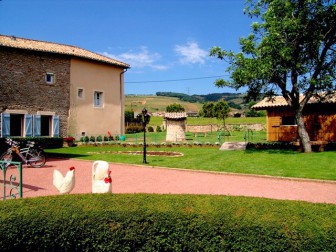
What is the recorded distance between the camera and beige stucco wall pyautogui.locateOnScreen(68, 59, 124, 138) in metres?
25.2

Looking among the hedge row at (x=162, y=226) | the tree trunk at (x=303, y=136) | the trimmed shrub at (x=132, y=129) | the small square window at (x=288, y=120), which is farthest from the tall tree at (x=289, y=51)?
the trimmed shrub at (x=132, y=129)

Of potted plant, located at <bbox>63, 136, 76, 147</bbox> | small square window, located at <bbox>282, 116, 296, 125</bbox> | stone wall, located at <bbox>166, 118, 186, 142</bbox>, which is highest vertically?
small square window, located at <bbox>282, 116, 296, 125</bbox>

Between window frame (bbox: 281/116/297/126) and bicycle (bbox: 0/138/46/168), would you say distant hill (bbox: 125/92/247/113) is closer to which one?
window frame (bbox: 281/116/297/126)

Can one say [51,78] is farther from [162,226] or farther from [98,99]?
[162,226]

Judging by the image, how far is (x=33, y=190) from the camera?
8336mm

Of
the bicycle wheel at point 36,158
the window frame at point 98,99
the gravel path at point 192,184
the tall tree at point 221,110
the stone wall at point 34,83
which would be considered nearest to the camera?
the gravel path at point 192,184

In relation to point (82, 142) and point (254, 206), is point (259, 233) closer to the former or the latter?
point (254, 206)

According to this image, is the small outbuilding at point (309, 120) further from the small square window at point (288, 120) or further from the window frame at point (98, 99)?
the window frame at point (98, 99)

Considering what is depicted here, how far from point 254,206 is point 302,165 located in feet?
31.1

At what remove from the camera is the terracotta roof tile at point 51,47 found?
2207cm

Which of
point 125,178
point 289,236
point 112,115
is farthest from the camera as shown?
point 112,115

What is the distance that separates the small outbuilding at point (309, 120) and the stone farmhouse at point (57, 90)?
511 inches


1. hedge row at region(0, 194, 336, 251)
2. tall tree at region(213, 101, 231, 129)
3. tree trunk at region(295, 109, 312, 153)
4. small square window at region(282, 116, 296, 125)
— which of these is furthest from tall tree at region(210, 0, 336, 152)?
tall tree at region(213, 101, 231, 129)

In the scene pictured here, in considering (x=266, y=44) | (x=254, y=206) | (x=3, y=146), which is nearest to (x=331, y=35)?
(x=266, y=44)
